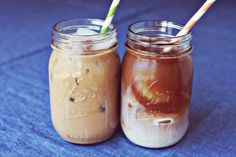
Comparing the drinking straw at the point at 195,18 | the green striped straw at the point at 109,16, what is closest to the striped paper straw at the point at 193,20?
the drinking straw at the point at 195,18

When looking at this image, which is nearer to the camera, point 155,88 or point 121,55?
point 155,88

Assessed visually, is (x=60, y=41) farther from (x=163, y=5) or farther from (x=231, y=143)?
(x=163, y=5)

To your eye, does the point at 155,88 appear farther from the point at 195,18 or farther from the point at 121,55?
the point at 121,55

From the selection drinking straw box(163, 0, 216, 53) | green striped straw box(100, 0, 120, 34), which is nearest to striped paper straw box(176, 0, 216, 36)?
drinking straw box(163, 0, 216, 53)

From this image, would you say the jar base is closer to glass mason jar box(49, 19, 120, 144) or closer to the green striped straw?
glass mason jar box(49, 19, 120, 144)

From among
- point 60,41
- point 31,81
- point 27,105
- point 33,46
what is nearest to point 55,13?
point 33,46

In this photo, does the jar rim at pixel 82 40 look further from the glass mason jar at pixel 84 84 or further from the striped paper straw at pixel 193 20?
the striped paper straw at pixel 193 20

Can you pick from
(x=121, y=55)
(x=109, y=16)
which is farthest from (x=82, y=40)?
(x=121, y=55)
